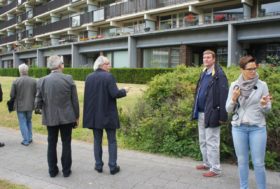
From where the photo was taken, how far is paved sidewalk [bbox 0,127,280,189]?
5.18 meters

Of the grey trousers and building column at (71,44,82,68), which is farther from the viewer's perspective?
building column at (71,44,82,68)

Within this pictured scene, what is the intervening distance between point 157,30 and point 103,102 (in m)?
22.5

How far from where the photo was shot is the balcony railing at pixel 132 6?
1151 inches

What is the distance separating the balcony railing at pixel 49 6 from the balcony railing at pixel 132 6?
1105 centimetres

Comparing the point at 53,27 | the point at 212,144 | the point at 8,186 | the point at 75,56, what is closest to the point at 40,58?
the point at 53,27

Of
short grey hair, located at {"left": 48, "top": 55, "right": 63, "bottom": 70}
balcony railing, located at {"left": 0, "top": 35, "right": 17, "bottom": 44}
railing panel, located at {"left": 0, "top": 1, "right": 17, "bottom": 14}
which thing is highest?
railing panel, located at {"left": 0, "top": 1, "right": 17, "bottom": 14}

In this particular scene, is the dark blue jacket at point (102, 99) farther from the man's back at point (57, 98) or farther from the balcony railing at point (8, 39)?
the balcony railing at point (8, 39)

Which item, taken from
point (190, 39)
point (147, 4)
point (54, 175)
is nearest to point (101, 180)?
point (54, 175)

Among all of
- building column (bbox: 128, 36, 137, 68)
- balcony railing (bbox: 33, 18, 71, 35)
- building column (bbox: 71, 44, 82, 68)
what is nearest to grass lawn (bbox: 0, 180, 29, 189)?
building column (bbox: 128, 36, 137, 68)

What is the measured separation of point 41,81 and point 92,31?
112 feet

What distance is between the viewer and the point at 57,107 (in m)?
5.44

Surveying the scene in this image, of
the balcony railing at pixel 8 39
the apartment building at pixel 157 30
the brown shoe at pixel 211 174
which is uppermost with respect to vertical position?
the balcony railing at pixel 8 39

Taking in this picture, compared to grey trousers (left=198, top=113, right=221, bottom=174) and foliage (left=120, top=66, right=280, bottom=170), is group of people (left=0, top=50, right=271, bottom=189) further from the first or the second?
foliage (left=120, top=66, right=280, bottom=170)

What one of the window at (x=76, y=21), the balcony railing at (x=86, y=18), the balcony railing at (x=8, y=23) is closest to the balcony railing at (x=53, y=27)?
the window at (x=76, y=21)
